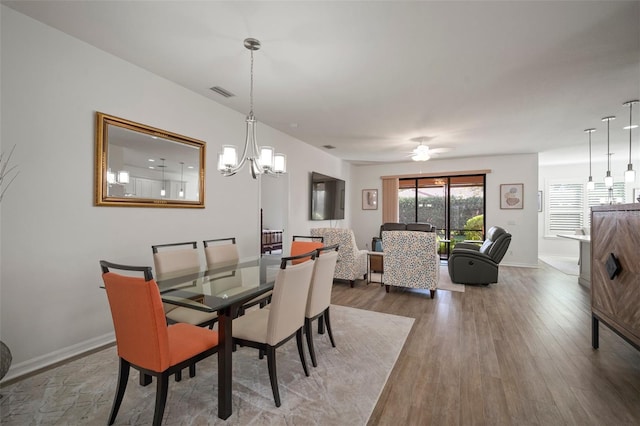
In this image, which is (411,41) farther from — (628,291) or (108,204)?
(108,204)

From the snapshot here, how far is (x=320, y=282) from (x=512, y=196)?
21.7 feet

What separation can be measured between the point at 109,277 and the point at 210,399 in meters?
1.05

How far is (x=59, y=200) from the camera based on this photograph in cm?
243

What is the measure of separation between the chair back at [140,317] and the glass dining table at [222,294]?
0.22 meters

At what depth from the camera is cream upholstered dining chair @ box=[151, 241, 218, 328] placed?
2256mm

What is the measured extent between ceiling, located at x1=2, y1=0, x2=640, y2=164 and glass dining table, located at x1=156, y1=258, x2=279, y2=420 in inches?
78.4

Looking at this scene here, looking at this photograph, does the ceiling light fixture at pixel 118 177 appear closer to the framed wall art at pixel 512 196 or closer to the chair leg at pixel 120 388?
the chair leg at pixel 120 388

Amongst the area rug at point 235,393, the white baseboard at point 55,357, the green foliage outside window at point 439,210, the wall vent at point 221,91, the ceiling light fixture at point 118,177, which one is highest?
the wall vent at point 221,91

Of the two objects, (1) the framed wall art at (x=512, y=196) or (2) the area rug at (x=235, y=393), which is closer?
(2) the area rug at (x=235, y=393)

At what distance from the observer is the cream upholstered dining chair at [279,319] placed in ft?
6.01

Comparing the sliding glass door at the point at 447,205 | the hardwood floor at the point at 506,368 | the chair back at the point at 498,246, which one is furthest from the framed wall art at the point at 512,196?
the hardwood floor at the point at 506,368

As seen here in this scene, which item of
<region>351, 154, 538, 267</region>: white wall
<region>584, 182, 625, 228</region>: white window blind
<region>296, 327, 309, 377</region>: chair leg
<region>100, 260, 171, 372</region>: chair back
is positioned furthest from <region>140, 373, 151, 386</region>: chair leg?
<region>584, 182, 625, 228</region>: white window blind

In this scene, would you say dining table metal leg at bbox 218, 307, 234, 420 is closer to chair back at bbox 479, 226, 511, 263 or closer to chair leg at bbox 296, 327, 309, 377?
chair leg at bbox 296, 327, 309, 377

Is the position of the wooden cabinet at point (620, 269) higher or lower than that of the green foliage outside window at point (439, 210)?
lower
